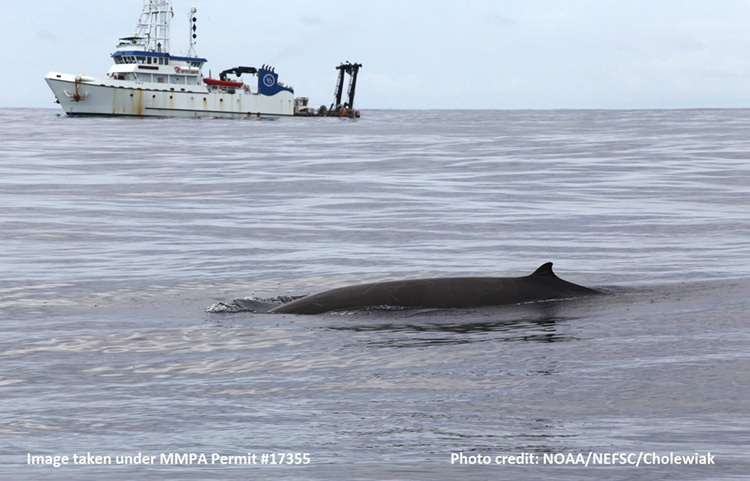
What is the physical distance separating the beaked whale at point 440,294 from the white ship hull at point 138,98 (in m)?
95.2

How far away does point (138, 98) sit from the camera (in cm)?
10294

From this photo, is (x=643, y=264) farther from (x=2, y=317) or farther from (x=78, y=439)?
(x=78, y=439)

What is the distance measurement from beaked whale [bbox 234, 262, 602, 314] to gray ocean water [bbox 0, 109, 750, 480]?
28 cm

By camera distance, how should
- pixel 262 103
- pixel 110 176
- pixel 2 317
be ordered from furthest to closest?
pixel 262 103 < pixel 110 176 < pixel 2 317

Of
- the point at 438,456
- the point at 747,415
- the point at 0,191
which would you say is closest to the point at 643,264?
the point at 747,415

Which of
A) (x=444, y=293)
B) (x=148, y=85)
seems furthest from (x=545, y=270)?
(x=148, y=85)

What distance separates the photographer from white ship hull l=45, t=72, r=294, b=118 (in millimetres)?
102312

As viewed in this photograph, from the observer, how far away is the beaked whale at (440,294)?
10484 mm

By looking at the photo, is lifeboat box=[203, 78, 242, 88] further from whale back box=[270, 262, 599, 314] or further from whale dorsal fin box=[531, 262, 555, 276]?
whale dorsal fin box=[531, 262, 555, 276]

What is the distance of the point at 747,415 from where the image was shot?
20.6 ft

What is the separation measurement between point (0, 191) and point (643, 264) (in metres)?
18.8

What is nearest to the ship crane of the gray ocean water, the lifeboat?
the lifeboat

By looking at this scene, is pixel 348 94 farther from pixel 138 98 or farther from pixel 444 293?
pixel 444 293

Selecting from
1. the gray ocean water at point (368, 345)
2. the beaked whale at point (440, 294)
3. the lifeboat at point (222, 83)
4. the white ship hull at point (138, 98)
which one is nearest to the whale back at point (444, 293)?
the beaked whale at point (440, 294)
